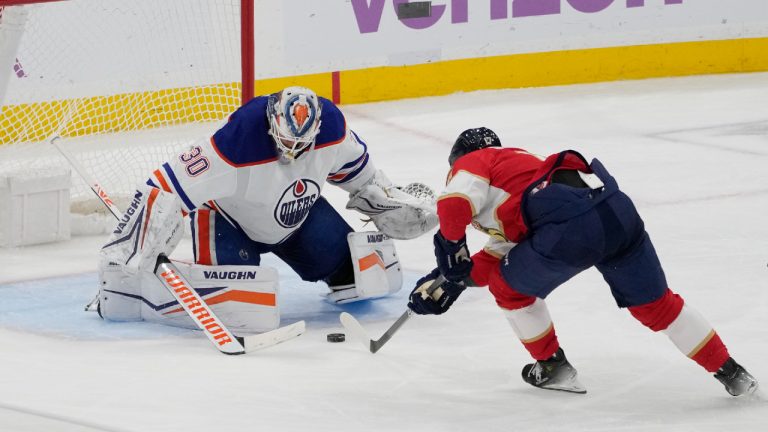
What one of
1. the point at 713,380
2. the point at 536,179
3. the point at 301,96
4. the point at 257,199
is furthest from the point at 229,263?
the point at 713,380

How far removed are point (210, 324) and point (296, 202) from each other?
17.8 inches

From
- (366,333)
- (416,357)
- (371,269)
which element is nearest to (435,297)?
(416,357)

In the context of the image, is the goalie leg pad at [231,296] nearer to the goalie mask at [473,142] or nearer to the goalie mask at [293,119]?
the goalie mask at [293,119]

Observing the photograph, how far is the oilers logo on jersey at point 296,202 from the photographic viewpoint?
399 centimetres

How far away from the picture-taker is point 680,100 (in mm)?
7438

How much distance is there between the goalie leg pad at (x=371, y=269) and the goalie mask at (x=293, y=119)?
477 mm

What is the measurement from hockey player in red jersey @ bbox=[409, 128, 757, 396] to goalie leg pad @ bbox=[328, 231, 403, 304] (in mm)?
817

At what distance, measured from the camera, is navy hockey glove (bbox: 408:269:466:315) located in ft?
11.2

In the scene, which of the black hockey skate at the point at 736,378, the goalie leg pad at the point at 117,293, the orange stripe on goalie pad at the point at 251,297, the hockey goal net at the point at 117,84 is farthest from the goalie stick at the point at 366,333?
the hockey goal net at the point at 117,84

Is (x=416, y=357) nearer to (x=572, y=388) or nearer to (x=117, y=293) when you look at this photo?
(x=572, y=388)

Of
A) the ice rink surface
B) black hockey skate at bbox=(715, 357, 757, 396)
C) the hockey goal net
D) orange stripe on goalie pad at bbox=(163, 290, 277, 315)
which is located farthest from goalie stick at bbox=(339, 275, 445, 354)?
the hockey goal net

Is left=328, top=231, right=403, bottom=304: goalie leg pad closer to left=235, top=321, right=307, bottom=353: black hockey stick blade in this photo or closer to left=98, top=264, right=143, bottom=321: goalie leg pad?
left=235, top=321, right=307, bottom=353: black hockey stick blade

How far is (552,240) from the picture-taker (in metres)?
3.18

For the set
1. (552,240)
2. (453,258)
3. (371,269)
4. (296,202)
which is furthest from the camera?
(371,269)
